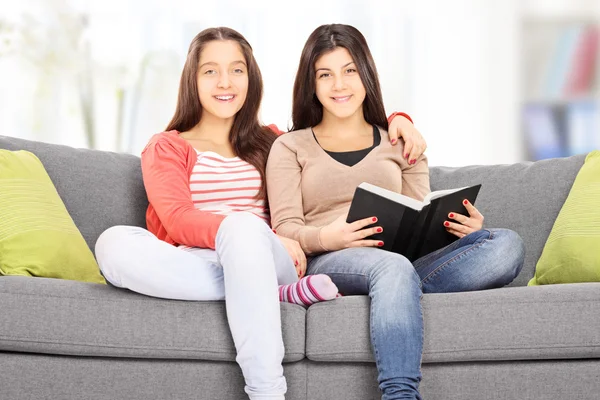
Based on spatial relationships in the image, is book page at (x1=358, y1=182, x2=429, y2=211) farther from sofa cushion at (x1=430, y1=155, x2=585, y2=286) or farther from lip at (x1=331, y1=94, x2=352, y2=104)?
sofa cushion at (x1=430, y1=155, x2=585, y2=286)

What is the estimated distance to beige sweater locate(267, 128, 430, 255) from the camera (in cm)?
204


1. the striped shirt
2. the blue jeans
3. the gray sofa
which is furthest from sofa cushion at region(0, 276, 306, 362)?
the striped shirt

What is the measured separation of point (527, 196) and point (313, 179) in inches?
28.9

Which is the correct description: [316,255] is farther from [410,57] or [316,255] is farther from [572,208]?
[410,57]

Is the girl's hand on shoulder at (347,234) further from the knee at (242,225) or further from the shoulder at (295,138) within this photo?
the shoulder at (295,138)

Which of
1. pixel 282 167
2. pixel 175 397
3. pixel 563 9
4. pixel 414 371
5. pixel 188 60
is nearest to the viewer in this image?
pixel 414 371

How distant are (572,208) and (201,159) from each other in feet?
3.62

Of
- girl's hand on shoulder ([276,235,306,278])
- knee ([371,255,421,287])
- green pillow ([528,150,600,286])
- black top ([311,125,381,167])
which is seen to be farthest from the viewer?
black top ([311,125,381,167])

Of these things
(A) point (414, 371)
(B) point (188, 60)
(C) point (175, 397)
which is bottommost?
(C) point (175, 397)

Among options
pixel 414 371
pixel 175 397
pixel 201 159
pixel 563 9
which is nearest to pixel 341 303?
pixel 414 371

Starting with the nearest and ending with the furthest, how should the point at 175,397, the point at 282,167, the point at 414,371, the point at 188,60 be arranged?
the point at 414,371, the point at 175,397, the point at 282,167, the point at 188,60

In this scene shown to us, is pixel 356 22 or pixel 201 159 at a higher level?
pixel 356 22

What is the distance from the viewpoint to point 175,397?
1676 millimetres

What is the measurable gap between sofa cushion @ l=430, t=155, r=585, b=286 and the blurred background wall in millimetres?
1302
